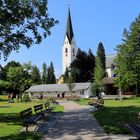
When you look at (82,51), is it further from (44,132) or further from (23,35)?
(44,132)

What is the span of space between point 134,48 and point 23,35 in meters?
37.3

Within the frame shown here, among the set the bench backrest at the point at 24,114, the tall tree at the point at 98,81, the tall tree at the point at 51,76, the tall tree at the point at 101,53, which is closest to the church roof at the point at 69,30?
the tall tree at the point at 51,76

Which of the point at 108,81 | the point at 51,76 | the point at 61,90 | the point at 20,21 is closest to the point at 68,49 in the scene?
the point at 51,76

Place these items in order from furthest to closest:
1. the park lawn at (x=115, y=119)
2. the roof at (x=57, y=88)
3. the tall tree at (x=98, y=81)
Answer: the roof at (x=57, y=88) < the tall tree at (x=98, y=81) < the park lawn at (x=115, y=119)

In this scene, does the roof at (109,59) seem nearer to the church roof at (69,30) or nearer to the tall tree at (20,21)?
the church roof at (69,30)

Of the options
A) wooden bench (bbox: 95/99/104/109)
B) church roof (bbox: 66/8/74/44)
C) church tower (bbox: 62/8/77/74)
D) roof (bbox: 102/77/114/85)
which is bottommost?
wooden bench (bbox: 95/99/104/109)

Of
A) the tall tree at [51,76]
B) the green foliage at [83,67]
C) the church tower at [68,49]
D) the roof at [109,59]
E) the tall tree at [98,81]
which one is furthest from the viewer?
the tall tree at [51,76]

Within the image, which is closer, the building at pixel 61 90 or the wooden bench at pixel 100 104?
the wooden bench at pixel 100 104

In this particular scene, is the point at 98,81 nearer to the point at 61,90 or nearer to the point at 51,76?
the point at 61,90

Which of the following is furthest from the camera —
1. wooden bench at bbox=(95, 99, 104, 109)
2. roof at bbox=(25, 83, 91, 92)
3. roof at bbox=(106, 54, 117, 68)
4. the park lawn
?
roof at bbox=(106, 54, 117, 68)

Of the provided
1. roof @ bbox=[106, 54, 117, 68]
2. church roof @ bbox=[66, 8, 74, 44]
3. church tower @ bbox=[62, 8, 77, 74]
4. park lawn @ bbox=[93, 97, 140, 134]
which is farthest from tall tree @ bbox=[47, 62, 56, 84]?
park lawn @ bbox=[93, 97, 140, 134]

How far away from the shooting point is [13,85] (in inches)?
3679

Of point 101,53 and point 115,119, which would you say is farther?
point 101,53

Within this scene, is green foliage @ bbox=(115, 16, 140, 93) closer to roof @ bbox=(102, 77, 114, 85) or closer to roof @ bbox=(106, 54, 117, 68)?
roof @ bbox=(102, 77, 114, 85)
